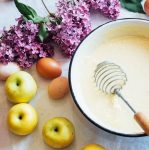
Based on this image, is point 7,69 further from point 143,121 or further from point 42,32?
point 143,121

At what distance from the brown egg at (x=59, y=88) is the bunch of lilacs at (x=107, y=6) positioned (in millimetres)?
194

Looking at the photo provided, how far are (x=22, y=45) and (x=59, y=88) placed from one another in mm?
124

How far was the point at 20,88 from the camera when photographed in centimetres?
80

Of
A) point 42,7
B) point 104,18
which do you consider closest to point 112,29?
point 104,18

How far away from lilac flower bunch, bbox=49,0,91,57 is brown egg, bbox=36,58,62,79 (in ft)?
0.14

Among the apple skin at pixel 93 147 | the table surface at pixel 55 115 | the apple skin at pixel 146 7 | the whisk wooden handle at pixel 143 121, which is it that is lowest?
the table surface at pixel 55 115

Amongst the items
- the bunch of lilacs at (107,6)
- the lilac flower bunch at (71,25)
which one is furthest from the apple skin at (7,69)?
the bunch of lilacs at (107,6)

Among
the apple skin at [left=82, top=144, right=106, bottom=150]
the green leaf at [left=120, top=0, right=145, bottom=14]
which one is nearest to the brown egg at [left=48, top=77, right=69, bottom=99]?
the apple skin at [left=82, top=144, right=106, bottom=150]

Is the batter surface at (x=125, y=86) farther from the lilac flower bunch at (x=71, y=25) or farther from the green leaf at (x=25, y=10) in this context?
the green leaf at (x=25, y=10)

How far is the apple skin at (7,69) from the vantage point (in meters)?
0.83

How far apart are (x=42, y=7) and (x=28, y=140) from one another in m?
0.32

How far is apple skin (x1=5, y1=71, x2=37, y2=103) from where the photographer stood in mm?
802

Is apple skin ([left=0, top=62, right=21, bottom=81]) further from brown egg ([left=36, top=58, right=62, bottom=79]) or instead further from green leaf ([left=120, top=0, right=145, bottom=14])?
green leaf ([left=120, top=0, right=145, bottom=14])

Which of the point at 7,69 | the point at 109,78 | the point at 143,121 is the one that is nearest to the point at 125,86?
the point at 109,78
